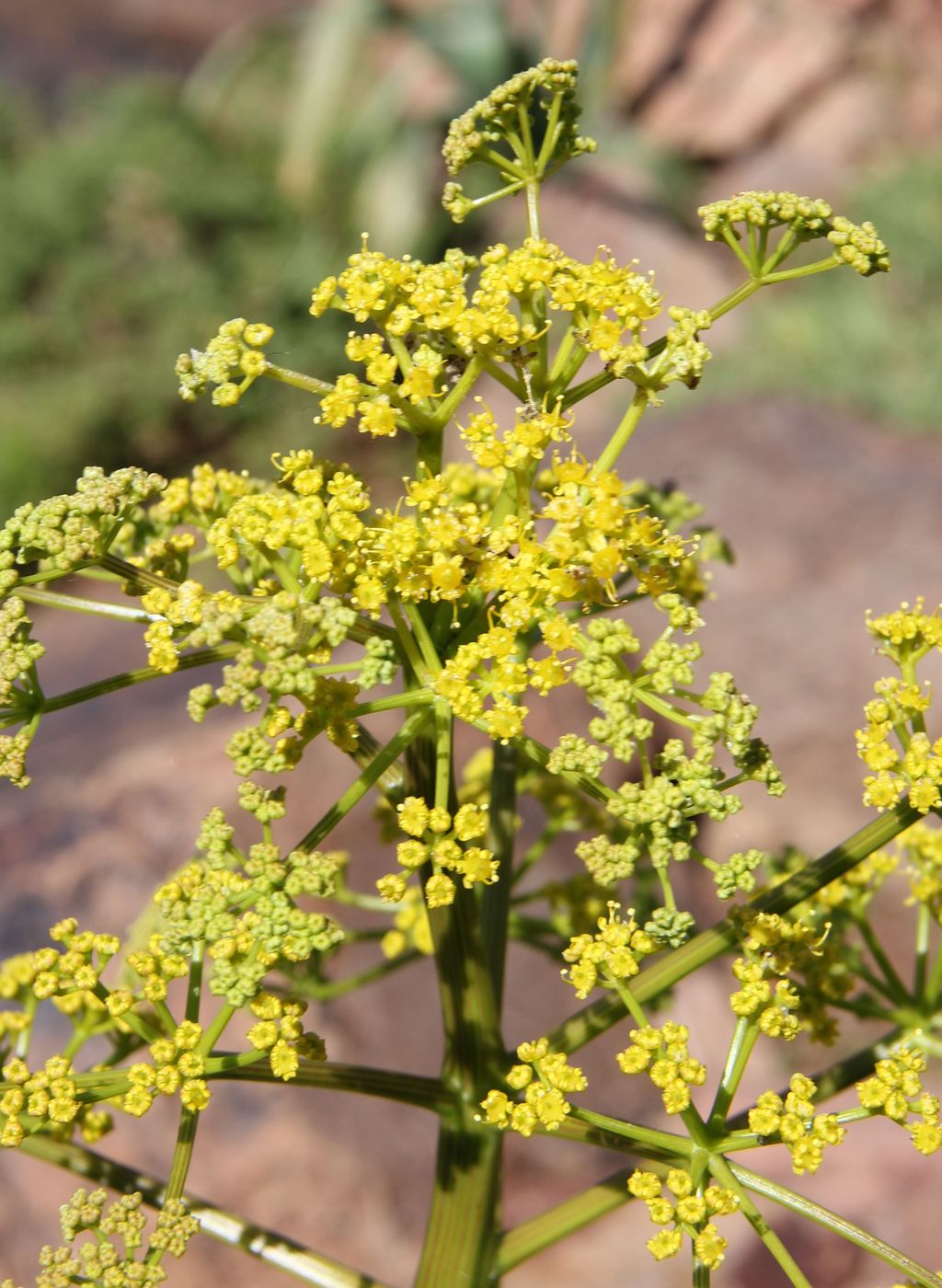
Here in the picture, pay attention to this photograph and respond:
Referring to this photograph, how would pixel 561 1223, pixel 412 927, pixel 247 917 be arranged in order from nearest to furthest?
pixel 247 917, pixel 561 1223, pixel 412 927

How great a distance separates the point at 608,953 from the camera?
4.37 feet

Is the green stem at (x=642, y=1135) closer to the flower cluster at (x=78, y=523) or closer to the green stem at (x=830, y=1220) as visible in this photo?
the green stem at (x=830, y=1220)

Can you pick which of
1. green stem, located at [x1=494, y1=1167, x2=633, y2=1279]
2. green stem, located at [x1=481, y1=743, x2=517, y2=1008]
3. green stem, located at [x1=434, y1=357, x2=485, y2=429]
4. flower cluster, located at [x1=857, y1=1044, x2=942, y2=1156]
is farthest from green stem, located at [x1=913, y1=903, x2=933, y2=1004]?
green stem, located at [x1=434, y1=357, x2=485, y2=429]

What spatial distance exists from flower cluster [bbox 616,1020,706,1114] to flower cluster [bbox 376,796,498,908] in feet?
0.77

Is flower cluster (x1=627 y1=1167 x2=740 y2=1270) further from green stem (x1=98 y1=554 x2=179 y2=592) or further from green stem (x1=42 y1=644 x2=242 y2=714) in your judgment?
green stem (x1=98 y1=554 x2=179 y2=592)

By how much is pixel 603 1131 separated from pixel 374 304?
91 centimetres

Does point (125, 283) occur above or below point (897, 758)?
above

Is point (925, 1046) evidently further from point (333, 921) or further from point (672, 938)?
point (333, 921)

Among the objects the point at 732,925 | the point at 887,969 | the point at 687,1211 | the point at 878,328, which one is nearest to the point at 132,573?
the point at 732,925

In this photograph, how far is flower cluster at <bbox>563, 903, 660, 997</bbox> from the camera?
132cm

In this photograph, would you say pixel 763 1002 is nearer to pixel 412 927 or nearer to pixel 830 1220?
pixel 830 1220

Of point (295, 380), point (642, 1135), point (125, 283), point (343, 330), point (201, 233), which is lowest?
point (642, 1135)

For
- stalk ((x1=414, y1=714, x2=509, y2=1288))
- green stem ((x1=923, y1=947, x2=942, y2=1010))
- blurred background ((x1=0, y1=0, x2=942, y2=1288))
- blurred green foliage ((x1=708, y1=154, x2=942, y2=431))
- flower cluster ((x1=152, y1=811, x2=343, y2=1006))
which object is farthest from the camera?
blurred green foliage ((x1=708, y1=154, x2=942, y2=431))

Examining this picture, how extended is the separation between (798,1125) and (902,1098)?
13cm
